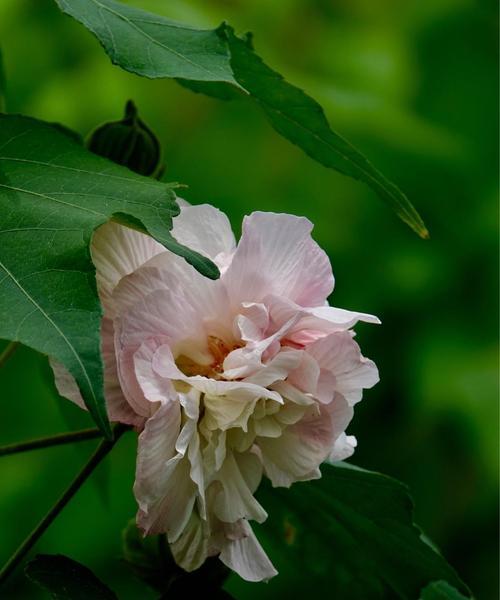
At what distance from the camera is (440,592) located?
603mm

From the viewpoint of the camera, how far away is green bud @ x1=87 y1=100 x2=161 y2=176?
1.90 ft

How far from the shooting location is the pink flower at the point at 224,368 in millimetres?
441

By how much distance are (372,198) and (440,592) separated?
3.52 ft

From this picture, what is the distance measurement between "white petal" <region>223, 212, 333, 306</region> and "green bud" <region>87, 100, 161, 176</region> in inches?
5.6

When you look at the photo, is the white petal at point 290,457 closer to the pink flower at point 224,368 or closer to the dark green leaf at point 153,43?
the pink flower at point 224,368

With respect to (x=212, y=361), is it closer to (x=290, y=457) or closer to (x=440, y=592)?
(x=290, y=457)

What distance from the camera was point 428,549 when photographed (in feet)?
1.87

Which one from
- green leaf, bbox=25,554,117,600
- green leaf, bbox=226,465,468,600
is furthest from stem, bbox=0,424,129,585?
green leaf, bbox=226,465,468,600

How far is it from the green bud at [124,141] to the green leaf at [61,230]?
0.28 ft

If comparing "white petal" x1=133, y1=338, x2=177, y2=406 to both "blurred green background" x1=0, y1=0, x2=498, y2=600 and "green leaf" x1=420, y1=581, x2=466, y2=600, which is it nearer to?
"green leaf" x1=420, y1=581, x2=466, y2=600

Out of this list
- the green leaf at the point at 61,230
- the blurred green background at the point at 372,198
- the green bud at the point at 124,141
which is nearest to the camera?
the green leaf at the point at 61,230

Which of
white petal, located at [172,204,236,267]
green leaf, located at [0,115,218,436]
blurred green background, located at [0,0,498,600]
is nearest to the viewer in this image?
green leaf, located at [0,115,218,436]

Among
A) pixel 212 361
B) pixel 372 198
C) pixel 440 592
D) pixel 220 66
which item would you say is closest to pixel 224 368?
pixel 212 361

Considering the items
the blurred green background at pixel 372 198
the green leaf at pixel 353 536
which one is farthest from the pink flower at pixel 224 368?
the blurred green background at pixel 372 198
